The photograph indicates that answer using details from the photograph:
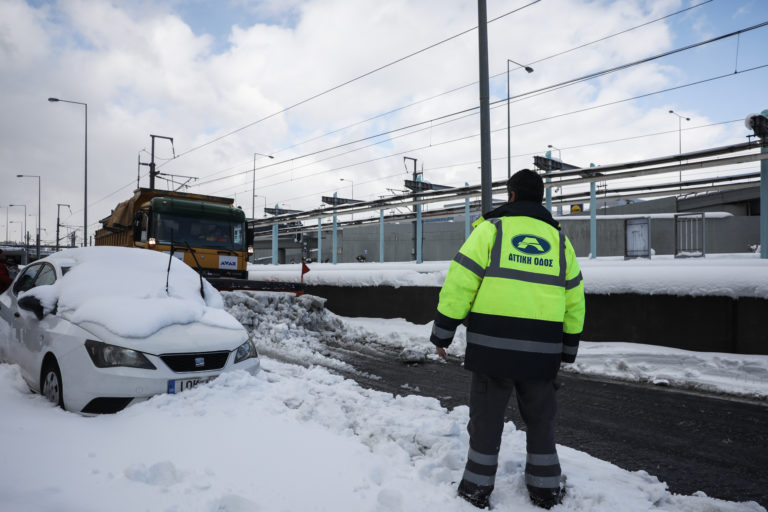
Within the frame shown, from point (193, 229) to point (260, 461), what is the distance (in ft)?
32.3

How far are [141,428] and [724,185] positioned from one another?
20158 mm

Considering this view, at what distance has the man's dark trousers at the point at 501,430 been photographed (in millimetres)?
2764

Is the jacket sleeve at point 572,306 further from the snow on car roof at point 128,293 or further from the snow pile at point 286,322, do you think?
the snow pile at point 286,322

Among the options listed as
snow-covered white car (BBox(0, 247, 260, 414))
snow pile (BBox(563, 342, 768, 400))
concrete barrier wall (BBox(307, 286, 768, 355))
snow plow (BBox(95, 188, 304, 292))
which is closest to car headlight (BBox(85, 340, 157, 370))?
snow-covered white car (BBox(0, 247, 260, 414))

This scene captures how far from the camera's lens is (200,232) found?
12109 millimetres

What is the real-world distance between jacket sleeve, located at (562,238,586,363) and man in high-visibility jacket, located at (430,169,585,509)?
97 millimetres

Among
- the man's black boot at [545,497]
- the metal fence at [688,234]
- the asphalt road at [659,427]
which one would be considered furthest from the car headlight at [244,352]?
the metal fence at [688,234]

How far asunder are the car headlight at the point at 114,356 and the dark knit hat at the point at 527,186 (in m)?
3.16

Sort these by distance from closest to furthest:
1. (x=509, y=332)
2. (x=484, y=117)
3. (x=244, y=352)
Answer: (x=509, y=332), (x=244, y=352), (x=484, y=117)

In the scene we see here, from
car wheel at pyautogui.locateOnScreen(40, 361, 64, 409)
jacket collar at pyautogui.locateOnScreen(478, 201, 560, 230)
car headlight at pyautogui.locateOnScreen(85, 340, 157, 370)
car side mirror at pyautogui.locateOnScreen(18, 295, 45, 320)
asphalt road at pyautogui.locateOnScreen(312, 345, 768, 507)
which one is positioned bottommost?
asphalt road at pyautogui.locateOnScreen(312, 345, 768, 507)

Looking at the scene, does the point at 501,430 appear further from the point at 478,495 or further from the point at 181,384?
the point at 181,384

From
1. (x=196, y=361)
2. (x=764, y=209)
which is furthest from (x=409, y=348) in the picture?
(x=764, y=209)

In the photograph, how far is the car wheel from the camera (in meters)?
4.19

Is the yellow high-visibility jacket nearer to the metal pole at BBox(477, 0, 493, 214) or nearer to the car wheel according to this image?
the car wheel
